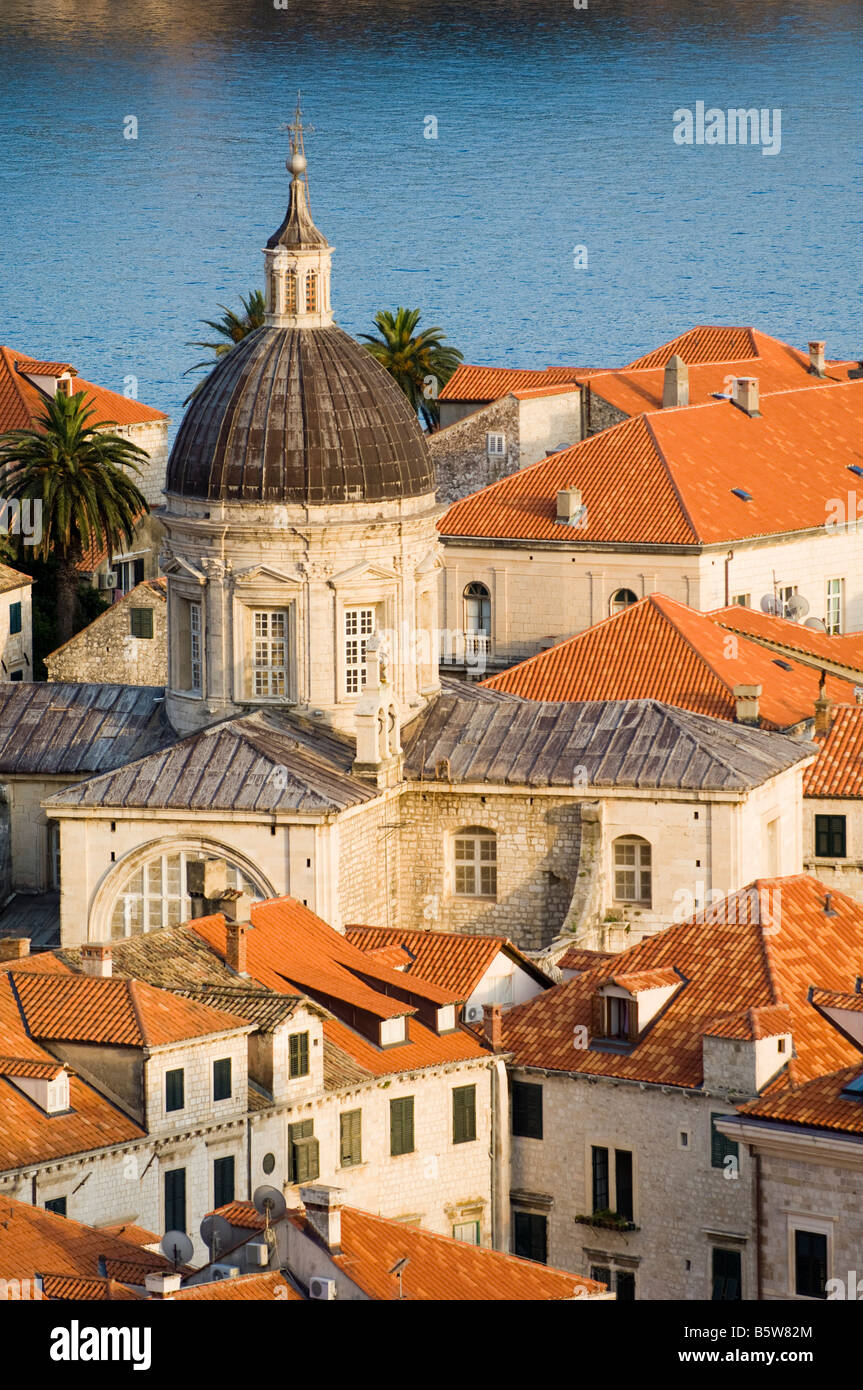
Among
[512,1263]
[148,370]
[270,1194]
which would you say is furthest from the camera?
[148,370]

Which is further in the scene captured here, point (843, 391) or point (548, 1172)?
point (843, 391)

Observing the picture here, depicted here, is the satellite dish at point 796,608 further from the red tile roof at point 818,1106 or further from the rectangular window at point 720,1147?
the red tile roof at point 818,1106

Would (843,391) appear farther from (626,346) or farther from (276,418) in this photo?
(626,346)

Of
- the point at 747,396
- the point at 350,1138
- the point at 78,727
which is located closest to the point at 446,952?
the point at 350,1138

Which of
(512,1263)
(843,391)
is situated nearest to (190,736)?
(512,1263)

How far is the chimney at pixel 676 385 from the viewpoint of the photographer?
400 ft

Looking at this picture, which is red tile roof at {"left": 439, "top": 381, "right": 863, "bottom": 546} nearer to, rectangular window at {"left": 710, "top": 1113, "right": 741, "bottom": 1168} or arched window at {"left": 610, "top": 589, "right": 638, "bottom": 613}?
arched window at {"left": 610, "top": 589, "right": 638, "bottom": 613}

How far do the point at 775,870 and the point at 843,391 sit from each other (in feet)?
150

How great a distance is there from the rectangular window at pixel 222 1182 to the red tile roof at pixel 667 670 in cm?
2599

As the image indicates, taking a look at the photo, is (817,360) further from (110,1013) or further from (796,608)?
(110,1013)

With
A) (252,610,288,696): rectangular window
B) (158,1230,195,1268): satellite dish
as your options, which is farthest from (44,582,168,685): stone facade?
(158,1230,195,1268): satellite dish

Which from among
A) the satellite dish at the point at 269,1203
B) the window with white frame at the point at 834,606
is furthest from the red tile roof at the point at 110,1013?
the window with white frame at the point at 834,606

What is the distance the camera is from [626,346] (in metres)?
195

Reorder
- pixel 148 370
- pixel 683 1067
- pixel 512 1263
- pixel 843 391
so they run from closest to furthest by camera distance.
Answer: pixel 512 1263 < pixel 683 1067 < pixel 843 391 < pixel 148 370
